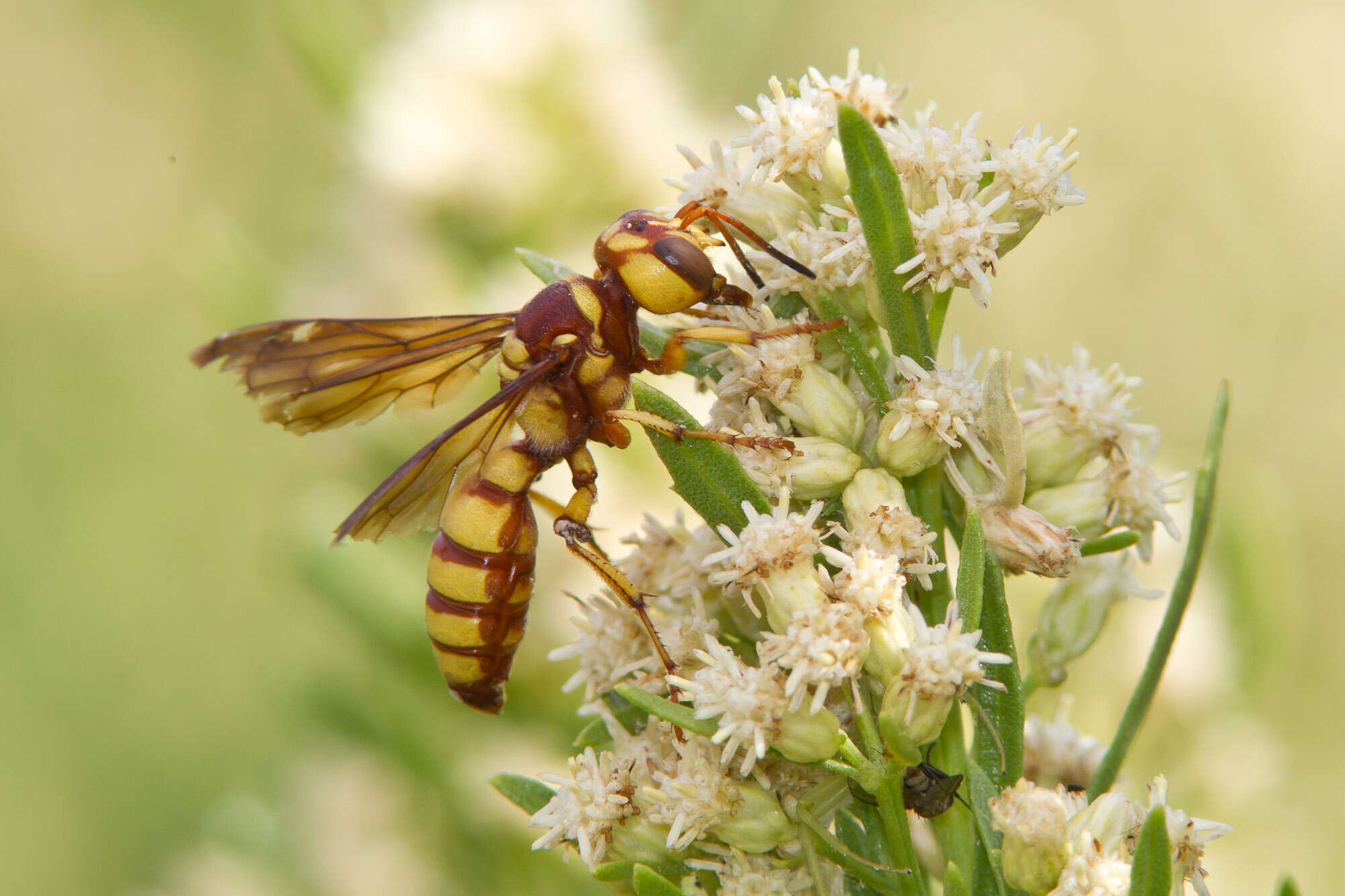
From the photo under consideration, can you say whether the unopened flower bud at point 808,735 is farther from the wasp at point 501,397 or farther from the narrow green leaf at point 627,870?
the wasp at point 501,397

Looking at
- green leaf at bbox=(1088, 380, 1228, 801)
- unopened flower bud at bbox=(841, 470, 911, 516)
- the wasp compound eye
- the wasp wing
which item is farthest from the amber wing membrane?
green leaf at bbox=(1088, 380, 1228, 801)

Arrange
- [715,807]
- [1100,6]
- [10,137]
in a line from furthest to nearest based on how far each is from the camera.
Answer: [10,137]
[1100,6]
[715,807]

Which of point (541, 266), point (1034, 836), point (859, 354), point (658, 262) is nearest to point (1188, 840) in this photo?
point (1034, 836)

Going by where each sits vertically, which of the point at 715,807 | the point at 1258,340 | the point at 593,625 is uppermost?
the point at 1258,340

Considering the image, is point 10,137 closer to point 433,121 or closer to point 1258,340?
point 433,121

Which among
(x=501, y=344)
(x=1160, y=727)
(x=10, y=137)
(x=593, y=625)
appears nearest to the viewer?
(x=593, y=625)

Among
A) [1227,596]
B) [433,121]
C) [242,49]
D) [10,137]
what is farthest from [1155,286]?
[10,137]

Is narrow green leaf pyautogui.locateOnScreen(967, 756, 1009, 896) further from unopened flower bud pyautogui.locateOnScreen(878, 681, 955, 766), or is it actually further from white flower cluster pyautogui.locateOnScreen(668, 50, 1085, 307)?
white flower cluster pyautogui.locateOnScreen(668, 50, 1085, 307)
